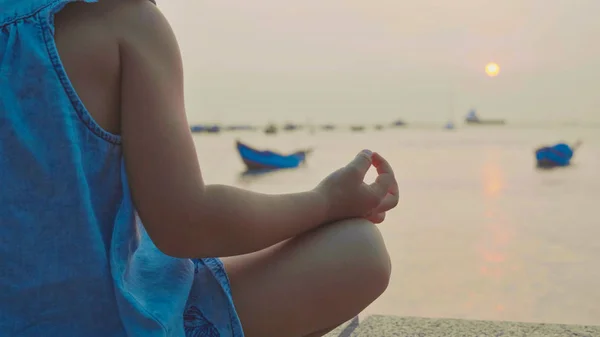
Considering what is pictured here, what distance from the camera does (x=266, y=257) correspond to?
871 mm

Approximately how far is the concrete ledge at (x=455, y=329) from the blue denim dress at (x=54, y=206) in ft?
3.27

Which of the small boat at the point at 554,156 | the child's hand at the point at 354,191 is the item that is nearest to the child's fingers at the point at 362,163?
the child's hand at the point at 354,191

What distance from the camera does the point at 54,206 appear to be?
69 cm

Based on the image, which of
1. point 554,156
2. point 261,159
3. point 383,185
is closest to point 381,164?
point 383,185

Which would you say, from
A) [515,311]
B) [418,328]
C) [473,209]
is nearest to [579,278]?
[515,311]

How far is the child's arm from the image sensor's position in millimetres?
693

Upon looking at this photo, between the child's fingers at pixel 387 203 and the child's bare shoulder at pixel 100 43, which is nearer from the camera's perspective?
the child's bare shoulder at pixel 100 43

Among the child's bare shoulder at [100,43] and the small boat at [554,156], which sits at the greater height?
the child's bare shoulder at [100,43]

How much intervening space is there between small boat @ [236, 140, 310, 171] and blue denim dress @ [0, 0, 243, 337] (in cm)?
1283

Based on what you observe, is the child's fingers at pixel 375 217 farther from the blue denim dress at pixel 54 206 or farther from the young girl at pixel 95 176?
the blue denim dress at pixel 54 206

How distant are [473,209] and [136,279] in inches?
294

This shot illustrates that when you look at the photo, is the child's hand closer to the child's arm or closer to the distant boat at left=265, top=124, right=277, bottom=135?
the child's arm

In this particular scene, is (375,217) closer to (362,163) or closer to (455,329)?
(362,163)

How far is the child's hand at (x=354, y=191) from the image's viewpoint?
863 millimetres
